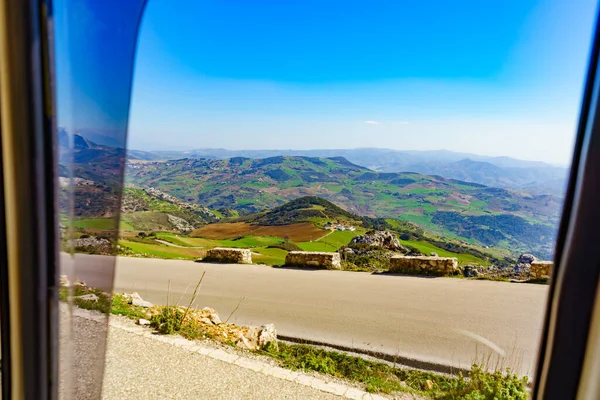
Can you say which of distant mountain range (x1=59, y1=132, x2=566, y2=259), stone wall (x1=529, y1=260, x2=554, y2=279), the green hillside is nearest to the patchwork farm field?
the green hillside

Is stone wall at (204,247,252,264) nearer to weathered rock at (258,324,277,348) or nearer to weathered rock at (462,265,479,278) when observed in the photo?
weathered rock at (462,265,479,278)

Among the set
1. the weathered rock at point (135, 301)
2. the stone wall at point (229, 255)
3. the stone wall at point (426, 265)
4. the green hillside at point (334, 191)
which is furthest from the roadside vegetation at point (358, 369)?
the green hillside at point (334, 191)

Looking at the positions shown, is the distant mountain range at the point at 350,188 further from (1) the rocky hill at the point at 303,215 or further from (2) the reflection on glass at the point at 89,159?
(2) the reflection on glass at the point at 89,159

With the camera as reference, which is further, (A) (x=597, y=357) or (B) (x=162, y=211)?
(B) (x=162, y=211)

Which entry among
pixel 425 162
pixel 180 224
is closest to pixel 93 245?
pixel 180 224

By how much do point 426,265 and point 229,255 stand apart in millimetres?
5009

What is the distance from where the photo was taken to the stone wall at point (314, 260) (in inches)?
347

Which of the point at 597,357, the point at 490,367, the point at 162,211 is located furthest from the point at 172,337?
the point at 162,211

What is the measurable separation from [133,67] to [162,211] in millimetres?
25609

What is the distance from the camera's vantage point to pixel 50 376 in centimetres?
102

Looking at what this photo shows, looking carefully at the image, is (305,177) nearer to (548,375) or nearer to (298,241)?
(298,241)

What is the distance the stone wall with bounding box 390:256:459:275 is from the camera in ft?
24.5

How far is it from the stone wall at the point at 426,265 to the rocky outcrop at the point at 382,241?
19.2 feet

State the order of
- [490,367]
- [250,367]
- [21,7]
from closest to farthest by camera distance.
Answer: [21,7] → [250,367] → [490,367]
